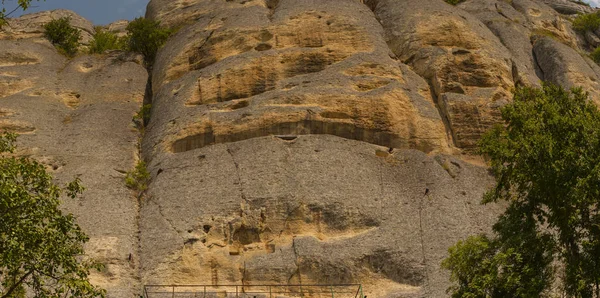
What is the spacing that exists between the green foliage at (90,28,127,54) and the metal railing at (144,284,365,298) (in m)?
19.9

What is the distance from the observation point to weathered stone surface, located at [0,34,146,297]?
74.1 feet

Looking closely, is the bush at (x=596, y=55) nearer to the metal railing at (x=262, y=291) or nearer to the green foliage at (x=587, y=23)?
the green foliage at (x=587, y=23)

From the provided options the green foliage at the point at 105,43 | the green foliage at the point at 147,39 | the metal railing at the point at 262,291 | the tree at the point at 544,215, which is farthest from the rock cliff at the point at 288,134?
the green foliage at the point at 105,43

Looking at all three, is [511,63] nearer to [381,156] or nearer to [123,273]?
[381,156]

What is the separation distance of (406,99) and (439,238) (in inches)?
271

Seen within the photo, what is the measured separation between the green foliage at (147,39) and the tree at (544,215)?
2090 cm

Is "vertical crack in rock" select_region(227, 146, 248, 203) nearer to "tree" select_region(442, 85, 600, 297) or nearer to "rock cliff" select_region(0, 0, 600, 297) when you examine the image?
"rock cliff" select_region(0, 0, 600, 297)

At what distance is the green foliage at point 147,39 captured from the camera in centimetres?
3628

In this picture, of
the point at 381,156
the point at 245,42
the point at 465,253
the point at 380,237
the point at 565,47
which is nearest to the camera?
the point at 465,253

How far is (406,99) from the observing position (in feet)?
89.5

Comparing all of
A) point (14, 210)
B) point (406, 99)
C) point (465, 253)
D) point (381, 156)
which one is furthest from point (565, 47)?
point (14, 210)

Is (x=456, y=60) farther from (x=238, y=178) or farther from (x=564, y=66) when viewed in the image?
(x=238, y=178)

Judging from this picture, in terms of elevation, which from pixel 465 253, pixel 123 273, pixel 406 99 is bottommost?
pixel 123 273

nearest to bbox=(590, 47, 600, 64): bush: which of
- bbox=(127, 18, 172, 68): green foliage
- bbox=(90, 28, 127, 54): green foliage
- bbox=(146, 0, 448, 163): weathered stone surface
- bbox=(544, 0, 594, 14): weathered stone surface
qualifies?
bbox=(544, 0, 594, 14): weathered stone surface
